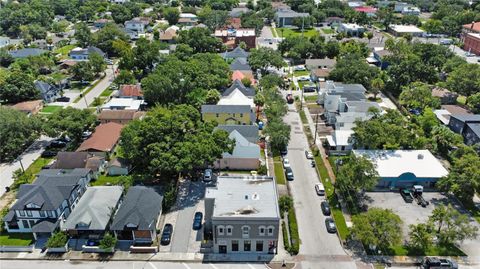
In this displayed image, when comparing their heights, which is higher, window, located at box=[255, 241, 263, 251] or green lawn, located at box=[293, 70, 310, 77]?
green lawn, located at box=[293, 70, 310, 77]

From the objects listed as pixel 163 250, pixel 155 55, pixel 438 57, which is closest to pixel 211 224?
pixel 163 250

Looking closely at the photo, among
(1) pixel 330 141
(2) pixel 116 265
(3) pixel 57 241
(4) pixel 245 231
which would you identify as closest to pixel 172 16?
(1) pixel 330 141

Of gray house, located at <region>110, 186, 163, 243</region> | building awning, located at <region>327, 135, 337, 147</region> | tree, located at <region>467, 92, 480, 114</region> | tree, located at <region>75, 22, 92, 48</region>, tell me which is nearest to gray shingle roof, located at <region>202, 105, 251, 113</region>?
building awning, located at <region>327, 135, 337, 147</region>

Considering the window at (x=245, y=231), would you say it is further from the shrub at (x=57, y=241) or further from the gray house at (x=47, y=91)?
the gray house at (x=47, y=91)

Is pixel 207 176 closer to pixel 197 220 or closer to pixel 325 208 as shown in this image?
pixel 197 220

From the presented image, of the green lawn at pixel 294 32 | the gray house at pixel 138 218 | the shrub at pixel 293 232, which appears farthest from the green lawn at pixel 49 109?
the green lawn at pixel 294 32

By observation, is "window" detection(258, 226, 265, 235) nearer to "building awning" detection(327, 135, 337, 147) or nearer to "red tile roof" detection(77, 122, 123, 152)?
"building awning" detection(327, 135, 337, 147)
